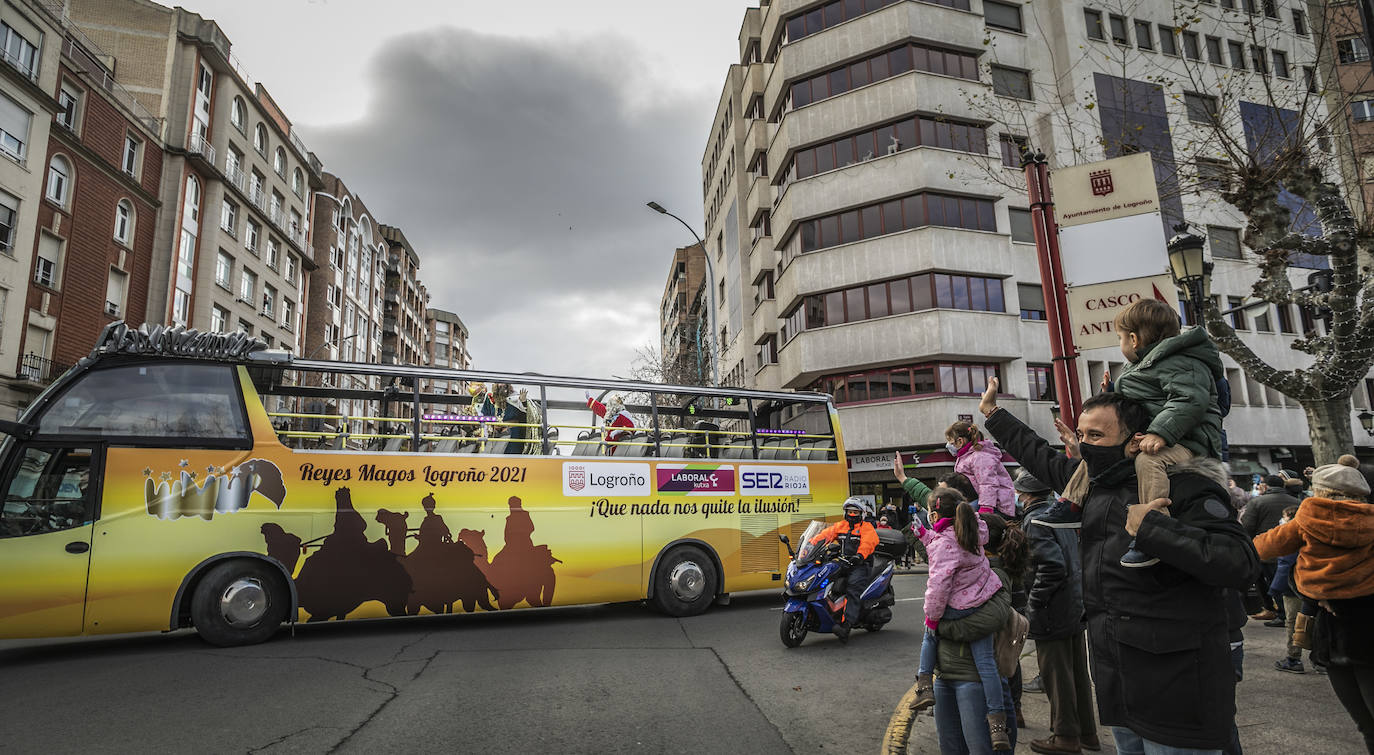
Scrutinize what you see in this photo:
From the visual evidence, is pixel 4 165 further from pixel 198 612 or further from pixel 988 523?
pixel 988 523

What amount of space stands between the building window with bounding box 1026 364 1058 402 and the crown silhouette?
2605cm

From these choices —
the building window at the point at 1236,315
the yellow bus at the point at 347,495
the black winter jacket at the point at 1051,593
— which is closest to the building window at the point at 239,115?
the yellow bus at the point at 347,495

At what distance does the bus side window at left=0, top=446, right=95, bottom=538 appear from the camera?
6996 millimetres

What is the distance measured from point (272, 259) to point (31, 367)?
18160mm

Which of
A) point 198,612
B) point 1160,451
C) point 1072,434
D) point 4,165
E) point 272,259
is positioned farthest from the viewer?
point 272,259

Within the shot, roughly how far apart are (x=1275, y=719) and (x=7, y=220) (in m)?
32.6

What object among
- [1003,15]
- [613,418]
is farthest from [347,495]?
[1003,15]

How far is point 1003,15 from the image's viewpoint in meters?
30.0

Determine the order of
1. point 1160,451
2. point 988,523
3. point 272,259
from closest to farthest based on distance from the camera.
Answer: point 1160,451 → point 988,523 → point 272,259

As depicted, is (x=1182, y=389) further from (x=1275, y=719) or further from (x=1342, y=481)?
(x=1275, y=719)

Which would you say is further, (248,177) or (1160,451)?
(248,177)

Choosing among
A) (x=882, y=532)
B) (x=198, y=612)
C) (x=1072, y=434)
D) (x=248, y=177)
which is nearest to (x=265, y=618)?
(x=198, y=612)

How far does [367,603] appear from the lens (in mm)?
8305

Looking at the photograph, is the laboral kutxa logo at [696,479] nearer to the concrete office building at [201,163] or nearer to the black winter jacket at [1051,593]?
the black winter jacket at [1051,593]
